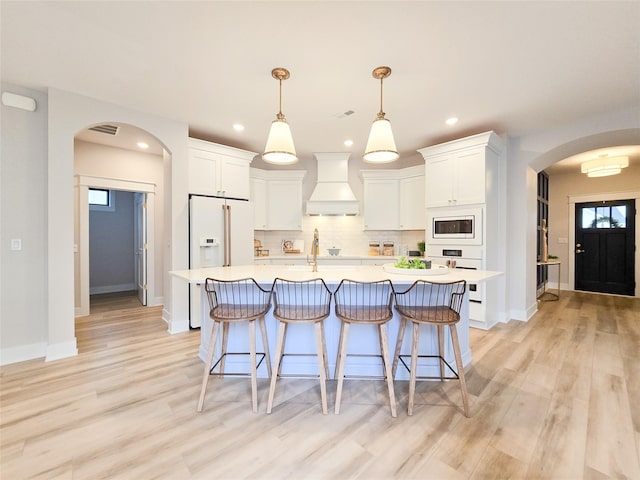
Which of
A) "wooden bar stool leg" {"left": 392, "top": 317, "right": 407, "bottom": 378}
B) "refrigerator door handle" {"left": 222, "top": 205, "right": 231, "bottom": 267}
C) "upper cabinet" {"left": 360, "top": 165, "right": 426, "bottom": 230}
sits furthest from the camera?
"upper cabinet" {"left": 360, "top": 165, "right": 426, "bottom": 230}

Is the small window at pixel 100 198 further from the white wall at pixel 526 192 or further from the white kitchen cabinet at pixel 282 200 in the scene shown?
the white wall at pixel 526 192

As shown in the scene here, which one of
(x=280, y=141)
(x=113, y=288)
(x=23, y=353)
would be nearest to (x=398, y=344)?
(x=280, y=141)

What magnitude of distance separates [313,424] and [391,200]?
13.1 ft

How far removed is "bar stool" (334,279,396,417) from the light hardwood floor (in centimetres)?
26

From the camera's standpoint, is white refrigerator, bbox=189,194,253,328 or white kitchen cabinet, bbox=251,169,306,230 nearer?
white refrigerator, bbox=189,194,253,328

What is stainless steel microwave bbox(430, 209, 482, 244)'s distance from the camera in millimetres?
3861

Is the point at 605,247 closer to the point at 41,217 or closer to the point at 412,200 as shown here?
the point at 412,200

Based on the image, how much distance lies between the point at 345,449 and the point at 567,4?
3167mm

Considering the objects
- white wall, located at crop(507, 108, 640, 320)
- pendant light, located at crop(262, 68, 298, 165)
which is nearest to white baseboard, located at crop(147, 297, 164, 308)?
pendant light, located at crop(262, 68, 298, 165)

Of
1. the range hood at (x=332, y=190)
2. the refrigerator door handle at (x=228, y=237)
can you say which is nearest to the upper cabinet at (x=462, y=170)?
the range hood at (x=332, y=190)

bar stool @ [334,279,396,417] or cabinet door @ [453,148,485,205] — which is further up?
cabinet door @ [453,148,485,205]

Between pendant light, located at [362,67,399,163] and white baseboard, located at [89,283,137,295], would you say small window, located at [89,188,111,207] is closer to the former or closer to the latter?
white baseboard, located at [89,283,137,295]

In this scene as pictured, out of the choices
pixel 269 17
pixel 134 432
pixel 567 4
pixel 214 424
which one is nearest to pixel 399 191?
pixel 567 4

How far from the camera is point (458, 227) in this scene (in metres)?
4.05
